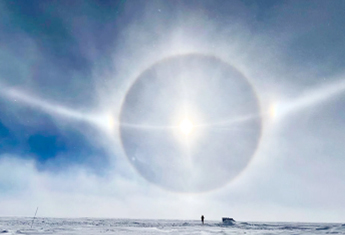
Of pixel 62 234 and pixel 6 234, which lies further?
pixel 62 234

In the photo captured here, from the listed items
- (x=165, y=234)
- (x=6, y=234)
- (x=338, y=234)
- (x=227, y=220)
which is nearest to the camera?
(x=6, y=234)

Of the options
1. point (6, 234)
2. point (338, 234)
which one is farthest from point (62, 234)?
point (338, 234)

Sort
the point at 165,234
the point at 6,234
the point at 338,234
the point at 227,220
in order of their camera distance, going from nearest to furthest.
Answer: the point at 6,234, the point at 338,234, the point at 165,234, the point at 227,220

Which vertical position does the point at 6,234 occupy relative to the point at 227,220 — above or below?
below

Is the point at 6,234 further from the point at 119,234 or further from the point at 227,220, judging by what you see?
the point at 227,220

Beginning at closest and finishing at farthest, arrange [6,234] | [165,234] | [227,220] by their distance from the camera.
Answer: [6,234]
[165,234]
[227,220]

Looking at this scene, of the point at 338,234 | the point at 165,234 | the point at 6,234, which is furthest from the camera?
the point at 165,234

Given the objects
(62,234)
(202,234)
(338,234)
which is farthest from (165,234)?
(338,234)

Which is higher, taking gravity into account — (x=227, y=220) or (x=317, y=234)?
(x=227, y=220)

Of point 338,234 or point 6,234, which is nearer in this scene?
point 6,234

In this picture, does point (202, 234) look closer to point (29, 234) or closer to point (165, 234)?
point (165, 234)
